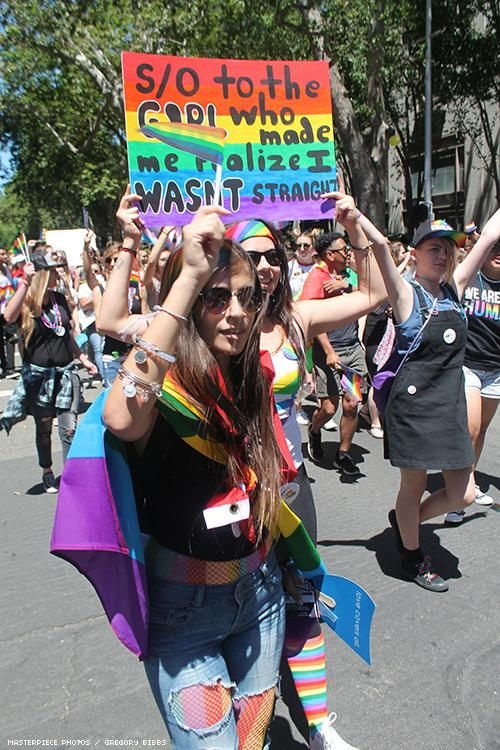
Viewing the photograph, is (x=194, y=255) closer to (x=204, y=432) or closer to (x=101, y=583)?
(x=204, y=432)

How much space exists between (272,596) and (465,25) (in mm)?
23978

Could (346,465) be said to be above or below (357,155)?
below

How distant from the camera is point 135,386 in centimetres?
142

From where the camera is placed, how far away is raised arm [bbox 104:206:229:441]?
4.64ft

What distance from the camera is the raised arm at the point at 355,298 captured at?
2.65 m

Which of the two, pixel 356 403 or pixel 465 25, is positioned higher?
pixel 465 25

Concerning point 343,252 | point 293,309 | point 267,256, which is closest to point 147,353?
point 267,256

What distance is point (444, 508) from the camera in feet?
11.7

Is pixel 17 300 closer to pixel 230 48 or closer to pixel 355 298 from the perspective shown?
pixel 355 298

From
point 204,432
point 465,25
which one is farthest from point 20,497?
point 465,25

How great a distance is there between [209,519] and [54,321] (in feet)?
13.9

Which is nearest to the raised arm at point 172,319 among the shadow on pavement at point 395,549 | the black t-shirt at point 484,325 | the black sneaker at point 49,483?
the shadow on pavement at point 395,549

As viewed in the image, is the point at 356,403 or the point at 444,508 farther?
the point at 356,403

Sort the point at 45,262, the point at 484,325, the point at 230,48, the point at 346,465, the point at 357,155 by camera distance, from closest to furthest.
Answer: the point at 484,325
the point at 45,262
the point at 346,465
the point at 357,155
the point at 230,48
